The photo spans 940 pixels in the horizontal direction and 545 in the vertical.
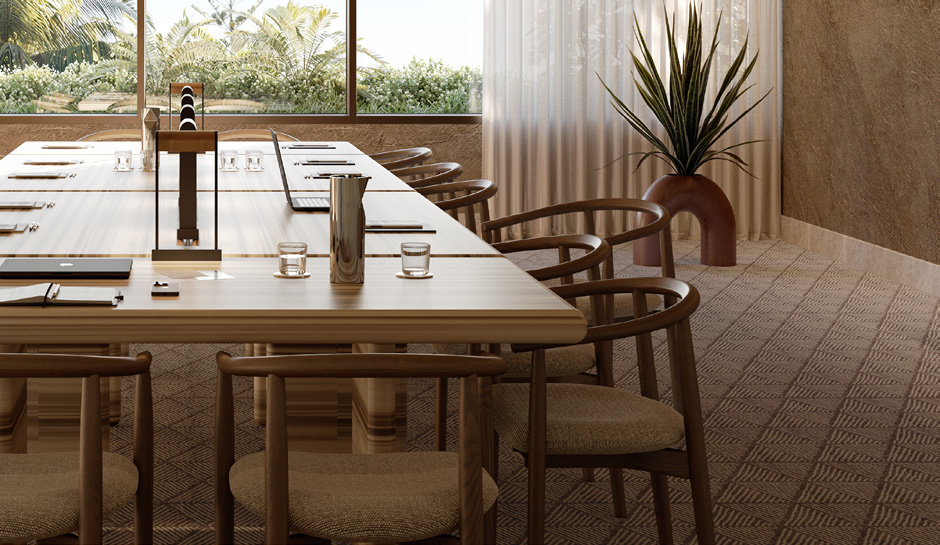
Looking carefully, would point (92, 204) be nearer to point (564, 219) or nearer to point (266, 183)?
point (266, 183)

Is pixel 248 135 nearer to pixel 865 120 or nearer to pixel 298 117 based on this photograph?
pixel 298 117

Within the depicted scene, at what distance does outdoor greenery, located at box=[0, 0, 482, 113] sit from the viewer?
7.09 m

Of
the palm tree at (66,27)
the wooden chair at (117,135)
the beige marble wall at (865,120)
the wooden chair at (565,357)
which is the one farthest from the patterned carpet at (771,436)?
the palm tree at (66,27)

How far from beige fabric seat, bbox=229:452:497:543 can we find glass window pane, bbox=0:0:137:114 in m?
5.97

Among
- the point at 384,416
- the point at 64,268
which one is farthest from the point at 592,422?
the point at 64,268

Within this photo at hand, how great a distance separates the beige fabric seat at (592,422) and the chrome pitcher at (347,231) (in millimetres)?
440

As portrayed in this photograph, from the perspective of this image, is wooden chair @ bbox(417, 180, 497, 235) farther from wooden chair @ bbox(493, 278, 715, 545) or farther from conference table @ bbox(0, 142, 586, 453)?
wooden chair @ bbox(493, 278, 715, 545)

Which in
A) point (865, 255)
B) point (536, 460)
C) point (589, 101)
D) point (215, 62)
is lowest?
point (536, 460)

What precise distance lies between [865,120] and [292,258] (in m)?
4.95

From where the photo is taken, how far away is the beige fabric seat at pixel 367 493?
153cm

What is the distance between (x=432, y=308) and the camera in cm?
171

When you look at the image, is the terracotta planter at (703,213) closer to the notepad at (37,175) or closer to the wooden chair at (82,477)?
the notepad at (37,175)

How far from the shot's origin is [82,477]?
147 centimetres

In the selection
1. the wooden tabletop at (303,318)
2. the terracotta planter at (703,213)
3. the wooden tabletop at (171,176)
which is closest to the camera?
the wooden tabletop at (303,318)
